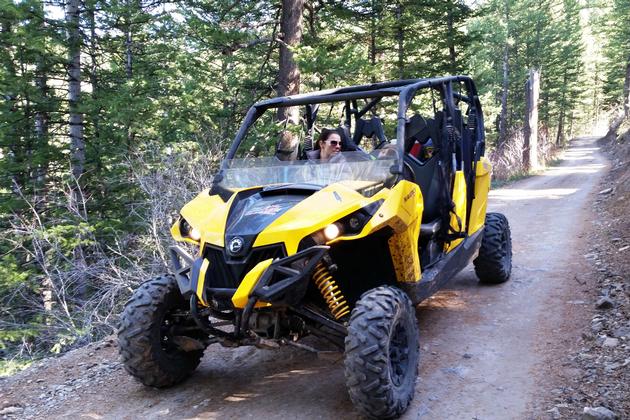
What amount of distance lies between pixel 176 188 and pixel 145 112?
9.62 feet

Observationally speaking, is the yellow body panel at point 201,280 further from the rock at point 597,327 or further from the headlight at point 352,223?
the rock at point 597,327

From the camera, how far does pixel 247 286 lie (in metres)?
3.21

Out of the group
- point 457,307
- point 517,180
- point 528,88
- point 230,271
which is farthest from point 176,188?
point 528,88

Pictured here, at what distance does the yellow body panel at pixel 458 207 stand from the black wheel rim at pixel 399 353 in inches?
60.9

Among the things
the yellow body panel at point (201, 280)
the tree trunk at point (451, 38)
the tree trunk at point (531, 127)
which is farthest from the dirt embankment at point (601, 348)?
the tree trunk at point (531, 127)

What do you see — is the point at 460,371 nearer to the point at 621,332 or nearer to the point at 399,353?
the point at 399,353

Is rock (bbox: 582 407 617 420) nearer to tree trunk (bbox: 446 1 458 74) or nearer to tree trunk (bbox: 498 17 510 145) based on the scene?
tree trunk (bbox: 446 1 458 74)

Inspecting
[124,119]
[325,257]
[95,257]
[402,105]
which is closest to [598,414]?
[325,257]

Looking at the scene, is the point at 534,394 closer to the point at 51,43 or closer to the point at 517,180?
the point at 51,43

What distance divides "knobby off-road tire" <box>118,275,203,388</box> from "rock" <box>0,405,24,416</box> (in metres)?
1.15

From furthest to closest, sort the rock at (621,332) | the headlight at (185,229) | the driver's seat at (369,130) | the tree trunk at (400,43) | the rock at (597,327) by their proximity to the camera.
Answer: the tree trunk at (400,43) → the driver's seat at (369,130) → the rock at (597,327) → the rock at (621,332) → the headlight at (185,229)

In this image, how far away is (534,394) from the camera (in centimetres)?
359

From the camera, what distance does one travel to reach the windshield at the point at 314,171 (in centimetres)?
400

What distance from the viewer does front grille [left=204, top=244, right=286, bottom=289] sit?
3.35 metres
